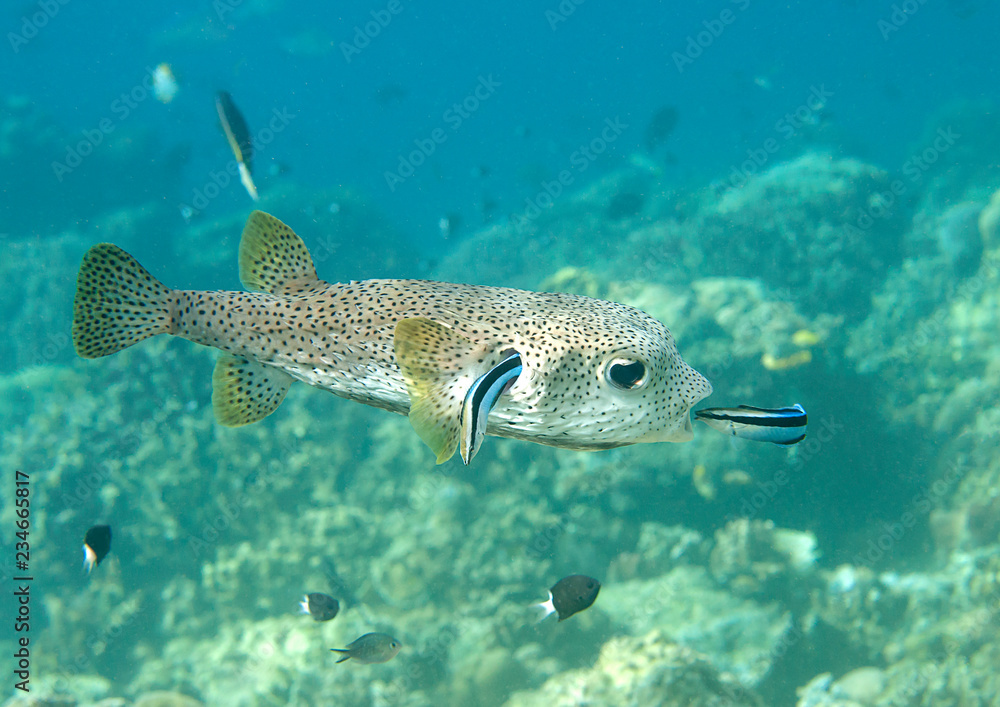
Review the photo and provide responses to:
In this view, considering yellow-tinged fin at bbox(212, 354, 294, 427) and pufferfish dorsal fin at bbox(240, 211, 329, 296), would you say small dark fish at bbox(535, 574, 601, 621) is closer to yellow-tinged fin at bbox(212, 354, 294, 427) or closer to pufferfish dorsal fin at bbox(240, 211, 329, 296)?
yellow-tinged fin at bbox(212, 354, 294, 427)

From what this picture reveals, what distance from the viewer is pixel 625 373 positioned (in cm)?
196

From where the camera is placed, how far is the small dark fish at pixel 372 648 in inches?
204

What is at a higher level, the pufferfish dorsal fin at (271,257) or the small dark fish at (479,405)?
the pufferfish dorsal fin at (271,257)

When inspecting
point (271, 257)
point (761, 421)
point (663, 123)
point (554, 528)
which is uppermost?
point (663, 123)

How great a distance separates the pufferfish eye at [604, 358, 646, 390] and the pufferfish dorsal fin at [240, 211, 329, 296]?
1611 millimetres

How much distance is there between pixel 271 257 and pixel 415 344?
4.66ft

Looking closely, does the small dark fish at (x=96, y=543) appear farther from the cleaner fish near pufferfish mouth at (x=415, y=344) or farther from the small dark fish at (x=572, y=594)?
the small dark fish at (x=572, y=594)

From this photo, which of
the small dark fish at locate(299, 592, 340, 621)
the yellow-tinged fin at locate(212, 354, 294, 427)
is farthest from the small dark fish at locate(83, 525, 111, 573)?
the yellow-tinged fin at locate(212, 354, 294, 427)

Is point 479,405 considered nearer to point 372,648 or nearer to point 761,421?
point 761,421

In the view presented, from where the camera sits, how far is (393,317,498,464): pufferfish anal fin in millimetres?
1743

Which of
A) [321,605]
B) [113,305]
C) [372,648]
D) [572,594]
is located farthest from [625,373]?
[372,648]

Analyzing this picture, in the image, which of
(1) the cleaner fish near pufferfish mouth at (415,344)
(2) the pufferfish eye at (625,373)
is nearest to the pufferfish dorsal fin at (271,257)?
Answer: (1) the cleaner fish near pufferfish mouth at (415,344)

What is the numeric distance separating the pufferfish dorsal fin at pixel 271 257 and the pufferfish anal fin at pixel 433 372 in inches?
46.2

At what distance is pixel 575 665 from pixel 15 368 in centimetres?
1548
